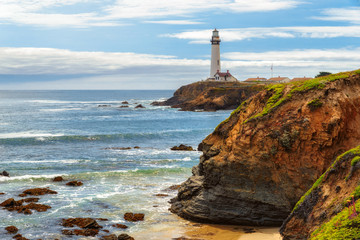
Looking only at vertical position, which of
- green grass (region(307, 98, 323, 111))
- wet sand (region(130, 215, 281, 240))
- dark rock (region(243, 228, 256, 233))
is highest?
green grass (region(307, 98, 323, 111))

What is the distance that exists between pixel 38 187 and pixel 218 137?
46.3 ft

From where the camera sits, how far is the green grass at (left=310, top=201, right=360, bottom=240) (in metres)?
8.02

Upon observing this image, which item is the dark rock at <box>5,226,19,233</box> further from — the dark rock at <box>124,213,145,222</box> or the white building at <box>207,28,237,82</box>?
the white building at <box>207,28,237,82</box>

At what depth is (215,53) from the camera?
12725 centimetres

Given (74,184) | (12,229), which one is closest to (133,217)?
(12,229)

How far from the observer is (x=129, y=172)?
34.0 metres

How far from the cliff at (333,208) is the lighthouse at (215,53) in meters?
115

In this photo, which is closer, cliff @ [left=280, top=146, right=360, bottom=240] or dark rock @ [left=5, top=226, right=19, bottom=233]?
cliff @ [left=280, top=146, right=360, bottom=240]

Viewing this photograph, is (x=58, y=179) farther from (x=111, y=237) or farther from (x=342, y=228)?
(x=342, y=228)

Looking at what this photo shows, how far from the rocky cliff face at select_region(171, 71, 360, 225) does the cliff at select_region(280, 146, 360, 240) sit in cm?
763

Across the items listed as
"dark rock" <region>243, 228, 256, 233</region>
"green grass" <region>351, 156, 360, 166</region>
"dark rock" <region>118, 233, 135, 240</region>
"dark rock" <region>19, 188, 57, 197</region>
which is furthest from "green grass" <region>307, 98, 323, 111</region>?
"dark rock" <region>19, 188, 57, 197</region>

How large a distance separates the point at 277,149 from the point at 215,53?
11047 centimetres

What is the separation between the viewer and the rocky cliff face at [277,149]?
18.5 meters

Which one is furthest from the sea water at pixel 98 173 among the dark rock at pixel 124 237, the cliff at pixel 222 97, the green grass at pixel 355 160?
the cliff at pixel 222 97
